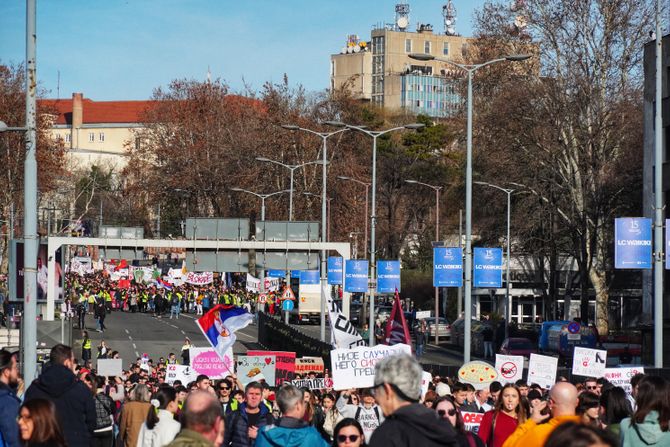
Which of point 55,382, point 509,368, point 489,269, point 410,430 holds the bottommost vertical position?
point 509,368

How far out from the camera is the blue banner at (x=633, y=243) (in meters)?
26.1

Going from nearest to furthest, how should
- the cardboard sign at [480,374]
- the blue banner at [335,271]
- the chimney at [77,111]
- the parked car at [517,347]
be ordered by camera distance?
the cardboard sign at [480,374] → the parked car at [517,347] → the blue banner at [335,271] → the chimney at [77,111]

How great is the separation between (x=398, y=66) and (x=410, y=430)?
182 metres

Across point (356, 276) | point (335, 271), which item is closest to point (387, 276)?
point (356, 276)

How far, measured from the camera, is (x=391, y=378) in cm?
728

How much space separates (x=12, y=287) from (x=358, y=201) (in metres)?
65.2

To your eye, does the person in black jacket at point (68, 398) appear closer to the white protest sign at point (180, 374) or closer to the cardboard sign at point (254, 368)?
the cardboard sign at point (254, 368)

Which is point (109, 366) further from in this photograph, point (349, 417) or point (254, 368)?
point (349, 417)

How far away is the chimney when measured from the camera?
184750 mm

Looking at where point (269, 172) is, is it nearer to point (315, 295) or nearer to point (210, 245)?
point (315, 295)

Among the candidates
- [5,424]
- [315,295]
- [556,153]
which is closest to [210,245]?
[556,153]

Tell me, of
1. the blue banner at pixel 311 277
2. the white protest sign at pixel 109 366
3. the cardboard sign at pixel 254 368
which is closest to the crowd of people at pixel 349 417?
the cardboard sign at pixel 254 368

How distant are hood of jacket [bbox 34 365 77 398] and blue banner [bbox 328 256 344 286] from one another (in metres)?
Answer: 37.4

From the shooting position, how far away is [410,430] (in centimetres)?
716
